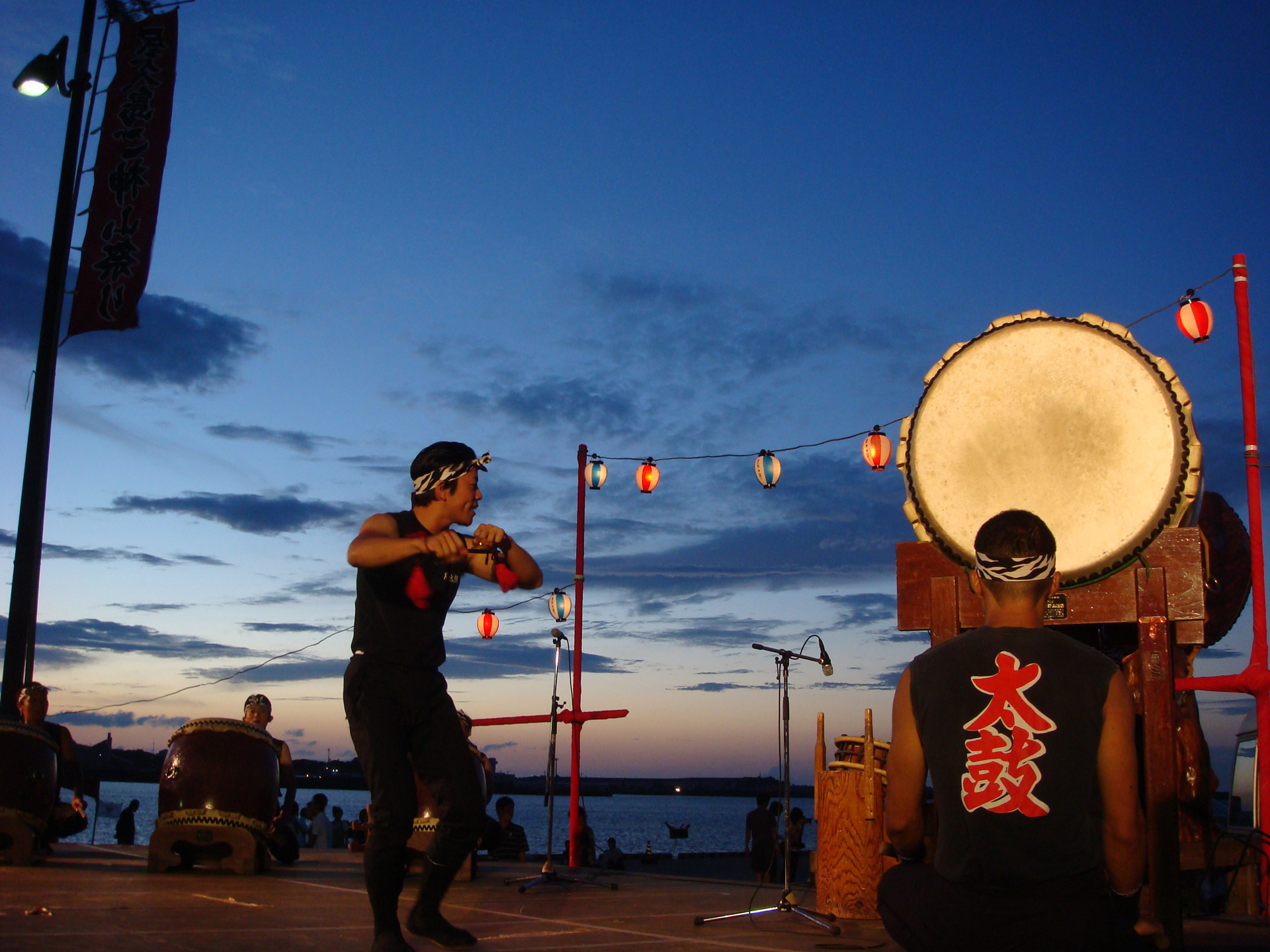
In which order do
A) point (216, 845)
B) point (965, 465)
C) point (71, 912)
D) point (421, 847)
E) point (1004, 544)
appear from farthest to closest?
point (421, 847)
point (216, 845)
point (965, 465)
point (71, 912)
point (1004, 544)

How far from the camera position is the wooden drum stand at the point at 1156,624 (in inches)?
163

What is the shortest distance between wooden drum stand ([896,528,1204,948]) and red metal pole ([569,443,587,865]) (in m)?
7.45

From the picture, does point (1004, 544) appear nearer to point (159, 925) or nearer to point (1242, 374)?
point (159, 925)

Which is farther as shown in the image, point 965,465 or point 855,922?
point 855,922

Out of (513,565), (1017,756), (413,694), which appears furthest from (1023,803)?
(413,694)

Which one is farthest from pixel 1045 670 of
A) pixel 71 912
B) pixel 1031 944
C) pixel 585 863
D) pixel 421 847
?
pixel 585 863

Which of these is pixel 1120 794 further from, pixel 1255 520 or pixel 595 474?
pixel 595 474

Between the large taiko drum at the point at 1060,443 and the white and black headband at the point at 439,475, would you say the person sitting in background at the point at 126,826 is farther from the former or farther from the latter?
the large taiko drum at the point at 1060,443

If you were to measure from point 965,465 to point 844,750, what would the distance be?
2.06 m

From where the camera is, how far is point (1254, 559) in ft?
21.7

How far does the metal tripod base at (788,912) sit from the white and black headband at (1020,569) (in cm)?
312

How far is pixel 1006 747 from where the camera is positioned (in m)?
2.28

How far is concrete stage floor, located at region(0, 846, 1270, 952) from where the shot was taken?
3.99 metres

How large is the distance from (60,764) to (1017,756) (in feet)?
26.6
